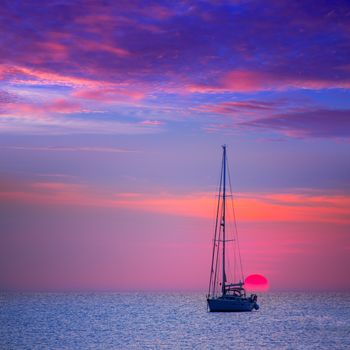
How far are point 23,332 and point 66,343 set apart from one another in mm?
19652

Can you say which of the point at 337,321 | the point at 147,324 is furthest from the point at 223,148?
the point at 337,321

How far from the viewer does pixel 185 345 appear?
81250mm

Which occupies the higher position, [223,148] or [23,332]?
[223,148]

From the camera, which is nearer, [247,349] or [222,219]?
[247,349]

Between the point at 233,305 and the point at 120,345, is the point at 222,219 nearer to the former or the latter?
the point at 233,305

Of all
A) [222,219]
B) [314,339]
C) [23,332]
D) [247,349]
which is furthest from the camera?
[222,219]

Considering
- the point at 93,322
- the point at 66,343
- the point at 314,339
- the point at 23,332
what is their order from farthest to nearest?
the point at 93,322 → the point at 23,332 → the point at 314,339 → the point at 66,343

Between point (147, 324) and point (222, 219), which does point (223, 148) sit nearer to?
point (222, 219)

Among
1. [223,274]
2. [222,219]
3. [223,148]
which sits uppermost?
[223,148]

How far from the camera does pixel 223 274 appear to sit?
113312mm

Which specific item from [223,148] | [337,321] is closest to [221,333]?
[223,148]

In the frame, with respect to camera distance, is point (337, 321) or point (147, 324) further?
point (337, 321)

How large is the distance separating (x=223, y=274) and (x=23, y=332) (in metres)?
32.5

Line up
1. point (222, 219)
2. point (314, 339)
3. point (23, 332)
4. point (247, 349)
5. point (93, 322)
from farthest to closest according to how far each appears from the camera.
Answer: point (93, 322) < point (222, 219) < point (23, 332) < point (314, 339) < point (247, 349)
